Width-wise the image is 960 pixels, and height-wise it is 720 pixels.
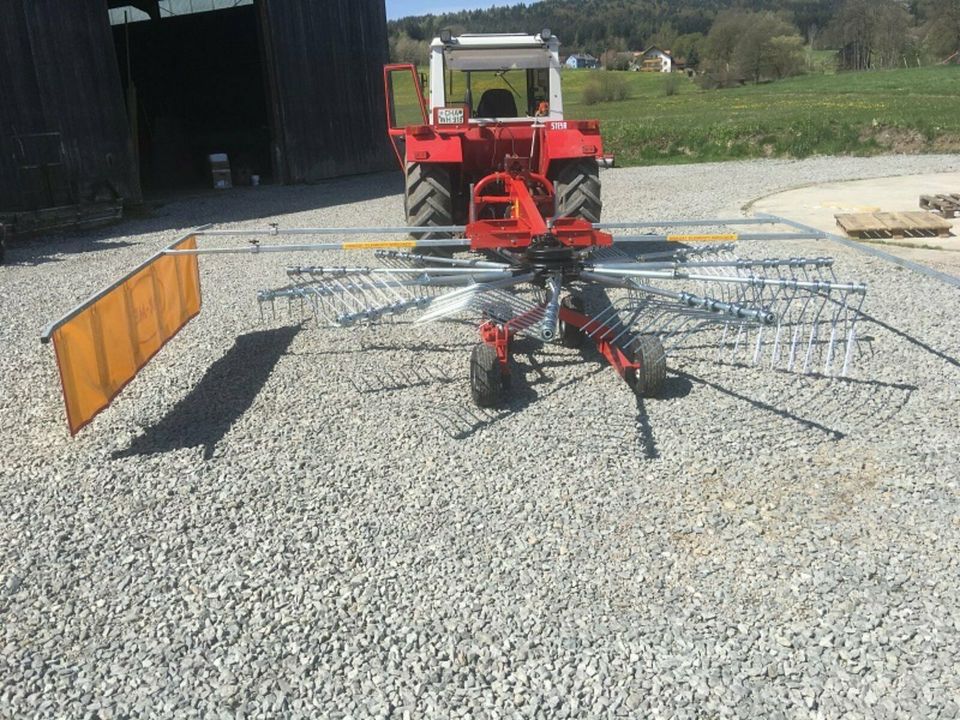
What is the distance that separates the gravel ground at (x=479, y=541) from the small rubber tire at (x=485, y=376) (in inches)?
3.6

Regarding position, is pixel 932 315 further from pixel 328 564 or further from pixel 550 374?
pixel 328 564

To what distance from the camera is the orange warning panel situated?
3.77m

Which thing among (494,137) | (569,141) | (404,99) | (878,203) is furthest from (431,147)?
(404,99)

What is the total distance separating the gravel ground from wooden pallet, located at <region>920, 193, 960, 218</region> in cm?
486

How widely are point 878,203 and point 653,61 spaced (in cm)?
7188

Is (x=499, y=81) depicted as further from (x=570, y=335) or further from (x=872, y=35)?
(x=872, y=35)

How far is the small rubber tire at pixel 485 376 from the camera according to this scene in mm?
4223

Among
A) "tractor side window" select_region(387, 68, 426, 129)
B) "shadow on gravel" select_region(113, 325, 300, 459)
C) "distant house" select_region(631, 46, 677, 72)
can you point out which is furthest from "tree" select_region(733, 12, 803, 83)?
"shadow on gravel" select_region(113, 325, 300, 459)

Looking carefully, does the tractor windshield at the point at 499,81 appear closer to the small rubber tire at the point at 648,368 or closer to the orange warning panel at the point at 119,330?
the orange warning panel at the point at 119,330

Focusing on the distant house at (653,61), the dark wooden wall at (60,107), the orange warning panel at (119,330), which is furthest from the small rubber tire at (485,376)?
the distant house at (653,61)

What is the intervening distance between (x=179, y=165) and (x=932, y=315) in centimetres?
1571

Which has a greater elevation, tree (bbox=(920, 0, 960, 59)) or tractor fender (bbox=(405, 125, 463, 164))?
tree (bbox=(920, 0, 960, 59))

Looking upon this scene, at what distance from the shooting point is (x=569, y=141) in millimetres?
6996

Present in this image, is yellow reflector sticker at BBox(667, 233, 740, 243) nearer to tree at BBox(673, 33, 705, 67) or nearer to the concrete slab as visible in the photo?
the concrete slab
